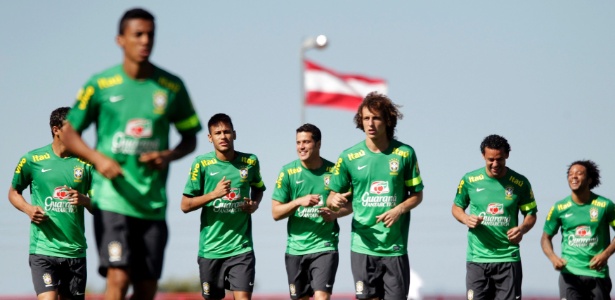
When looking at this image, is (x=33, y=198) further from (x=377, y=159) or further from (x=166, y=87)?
(x=166, y=87)

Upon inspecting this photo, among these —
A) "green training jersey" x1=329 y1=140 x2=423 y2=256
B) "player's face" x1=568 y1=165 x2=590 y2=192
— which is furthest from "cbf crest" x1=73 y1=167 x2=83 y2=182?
"player's face" x1=568 y1=165 x2=590 y2=192

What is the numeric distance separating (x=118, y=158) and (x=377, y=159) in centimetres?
498

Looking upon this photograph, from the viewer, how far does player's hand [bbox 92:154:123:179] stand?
25.9 ft

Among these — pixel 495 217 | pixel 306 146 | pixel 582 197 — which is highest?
pixel 306 146

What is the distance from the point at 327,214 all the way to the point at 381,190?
2.82 feet

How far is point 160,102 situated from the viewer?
8250mm

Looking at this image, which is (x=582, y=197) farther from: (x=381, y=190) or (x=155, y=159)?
(x=155, y=159)

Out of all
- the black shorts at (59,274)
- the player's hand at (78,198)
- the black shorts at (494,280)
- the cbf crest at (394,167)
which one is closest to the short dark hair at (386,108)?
the cbf crest at (394,167)

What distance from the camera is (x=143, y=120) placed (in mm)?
8172

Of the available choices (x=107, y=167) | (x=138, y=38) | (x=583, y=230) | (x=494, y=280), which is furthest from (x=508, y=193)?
(x=107, y=167)

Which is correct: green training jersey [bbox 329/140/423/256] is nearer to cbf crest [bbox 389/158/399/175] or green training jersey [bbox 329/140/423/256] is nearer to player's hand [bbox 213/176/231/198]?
cbf crest [bbox 389/158/399/175]

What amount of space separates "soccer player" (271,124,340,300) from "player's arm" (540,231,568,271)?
3.31 metres

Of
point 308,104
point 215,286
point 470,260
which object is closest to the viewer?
point 215,286

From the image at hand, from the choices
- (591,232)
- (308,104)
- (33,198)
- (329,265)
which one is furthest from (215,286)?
(308,104)
